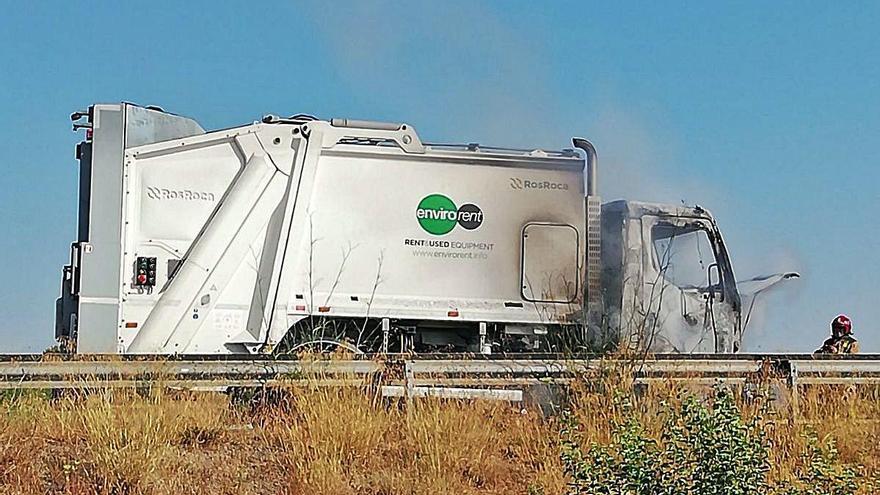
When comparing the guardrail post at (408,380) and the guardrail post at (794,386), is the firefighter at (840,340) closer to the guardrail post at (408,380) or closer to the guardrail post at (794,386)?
the guardrail post at (794,386)

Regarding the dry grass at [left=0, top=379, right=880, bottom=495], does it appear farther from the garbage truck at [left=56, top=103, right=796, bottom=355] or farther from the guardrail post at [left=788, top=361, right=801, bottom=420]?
the garbage truck at [left=56, top=103, right=796, bottom=355]

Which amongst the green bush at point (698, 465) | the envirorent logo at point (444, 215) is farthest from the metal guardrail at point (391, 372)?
the envirorent logo at point (444, 215)

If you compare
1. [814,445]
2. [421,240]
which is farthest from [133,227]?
[814,445]

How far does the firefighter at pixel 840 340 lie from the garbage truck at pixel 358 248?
115 cm

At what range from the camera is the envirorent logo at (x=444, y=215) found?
12172 mm

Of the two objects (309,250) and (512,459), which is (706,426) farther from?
(309,250)

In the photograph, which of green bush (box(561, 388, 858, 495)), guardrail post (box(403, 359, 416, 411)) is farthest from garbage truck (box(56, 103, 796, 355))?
green bush (box(561, 388, 858, 495))

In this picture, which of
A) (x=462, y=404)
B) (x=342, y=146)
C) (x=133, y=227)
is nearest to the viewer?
(x=462, y=404)

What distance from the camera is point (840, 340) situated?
38.5 ft

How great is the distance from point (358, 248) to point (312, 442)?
17.1ft

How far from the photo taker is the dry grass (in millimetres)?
6387

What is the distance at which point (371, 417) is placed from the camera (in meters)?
7.25

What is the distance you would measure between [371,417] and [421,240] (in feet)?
16.5

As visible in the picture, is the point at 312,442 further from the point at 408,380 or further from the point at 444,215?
the point at 444,215
